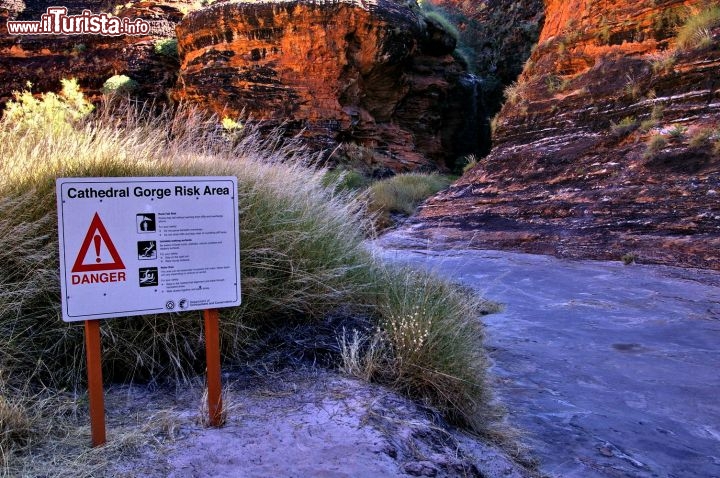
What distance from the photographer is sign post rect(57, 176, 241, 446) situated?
2.54m

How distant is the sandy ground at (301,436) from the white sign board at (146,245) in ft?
1.98

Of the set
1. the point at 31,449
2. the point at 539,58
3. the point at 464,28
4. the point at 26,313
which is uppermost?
the point at 464,28

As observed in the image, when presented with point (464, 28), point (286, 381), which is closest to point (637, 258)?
point (286, 381)

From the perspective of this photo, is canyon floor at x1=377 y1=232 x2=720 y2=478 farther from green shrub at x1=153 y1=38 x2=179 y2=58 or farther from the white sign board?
green shrub at x1=153 y1=38 x2=179 y2=58

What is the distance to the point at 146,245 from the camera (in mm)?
2658

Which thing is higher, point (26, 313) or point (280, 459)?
point (26, 313)

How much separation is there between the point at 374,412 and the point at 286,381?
717 millimetres

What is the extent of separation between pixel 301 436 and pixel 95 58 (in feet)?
85.9

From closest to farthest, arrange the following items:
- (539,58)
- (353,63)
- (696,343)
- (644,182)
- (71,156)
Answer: (71,156)
(696,343)
(644,182)
(539,58)
(353,63)

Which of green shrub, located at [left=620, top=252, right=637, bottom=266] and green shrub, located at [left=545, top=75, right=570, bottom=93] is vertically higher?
green shrub, located at [left=545, top=75, right=570, bottom=93]

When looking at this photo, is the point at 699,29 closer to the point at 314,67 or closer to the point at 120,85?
the point at 314,67

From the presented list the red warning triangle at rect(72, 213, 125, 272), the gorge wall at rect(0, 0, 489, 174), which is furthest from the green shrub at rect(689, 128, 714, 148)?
the gorge wall at rect(0, 0, 489, 174)

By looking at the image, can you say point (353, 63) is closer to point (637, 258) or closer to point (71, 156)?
point (637, 258)

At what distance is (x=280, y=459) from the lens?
258 centimetres
